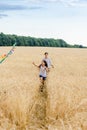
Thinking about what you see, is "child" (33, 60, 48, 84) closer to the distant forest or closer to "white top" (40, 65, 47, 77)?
"white top" (40, 65, 47, 77)

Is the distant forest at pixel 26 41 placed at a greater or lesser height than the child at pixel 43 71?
lesser

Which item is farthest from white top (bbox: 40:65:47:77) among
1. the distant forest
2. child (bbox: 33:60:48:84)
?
the distant forest

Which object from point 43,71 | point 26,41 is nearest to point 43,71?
point 43,71

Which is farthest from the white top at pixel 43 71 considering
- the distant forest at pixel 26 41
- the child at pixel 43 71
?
the distant forest at pixel 26 41

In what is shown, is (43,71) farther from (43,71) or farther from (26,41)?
(26,41)

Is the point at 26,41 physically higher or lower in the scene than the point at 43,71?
lower

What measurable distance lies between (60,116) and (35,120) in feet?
1.50

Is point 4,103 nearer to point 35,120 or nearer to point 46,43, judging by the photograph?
point 35,120

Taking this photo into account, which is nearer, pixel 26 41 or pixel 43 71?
pixel 43 71

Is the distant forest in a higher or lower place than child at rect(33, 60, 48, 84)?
lower

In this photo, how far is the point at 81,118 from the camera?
7.11 metres

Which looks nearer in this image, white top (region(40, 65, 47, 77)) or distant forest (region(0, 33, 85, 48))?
white top (region(40, 65, 47, 77))

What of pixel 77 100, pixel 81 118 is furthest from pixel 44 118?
pixel 77 100

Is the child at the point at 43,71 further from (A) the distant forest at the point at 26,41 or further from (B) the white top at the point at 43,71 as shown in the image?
(A) the distant forest at the point at 26,41
